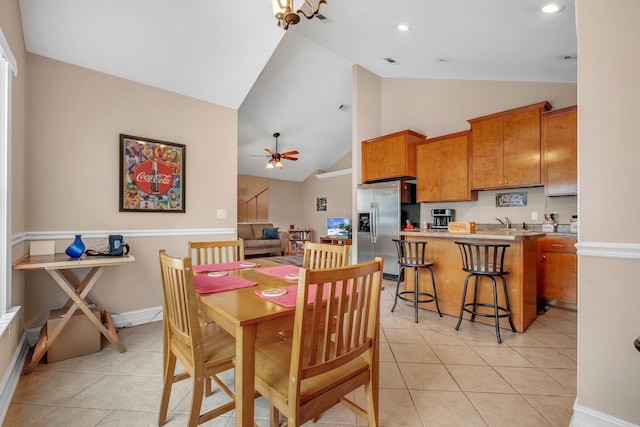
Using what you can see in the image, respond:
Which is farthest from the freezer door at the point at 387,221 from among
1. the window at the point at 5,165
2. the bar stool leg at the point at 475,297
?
the window at the point at 5,165

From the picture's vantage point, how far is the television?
27.3ft

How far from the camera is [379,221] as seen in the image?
5102 millimetres

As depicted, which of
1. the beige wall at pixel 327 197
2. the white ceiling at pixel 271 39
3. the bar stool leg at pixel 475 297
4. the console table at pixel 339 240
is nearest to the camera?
the white ceiling at pixel 271 39

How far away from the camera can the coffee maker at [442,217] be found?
4750mm

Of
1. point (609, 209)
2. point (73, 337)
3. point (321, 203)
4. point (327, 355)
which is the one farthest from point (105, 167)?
point (321, 203)

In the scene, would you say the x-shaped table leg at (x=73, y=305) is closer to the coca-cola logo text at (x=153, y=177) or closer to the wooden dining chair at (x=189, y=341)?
the coca-cola logo text at (x=153, y=177)

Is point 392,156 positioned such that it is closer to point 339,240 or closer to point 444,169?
point 444,169

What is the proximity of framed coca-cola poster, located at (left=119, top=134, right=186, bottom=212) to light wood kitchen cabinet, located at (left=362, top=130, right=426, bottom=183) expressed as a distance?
10.6 ft

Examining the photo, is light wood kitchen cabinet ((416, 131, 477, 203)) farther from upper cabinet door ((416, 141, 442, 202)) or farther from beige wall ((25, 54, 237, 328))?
beige wall ((25, 54, 237, 328))

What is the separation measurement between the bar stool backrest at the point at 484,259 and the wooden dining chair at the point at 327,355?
6.02ft

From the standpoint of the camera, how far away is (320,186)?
9.48 metres

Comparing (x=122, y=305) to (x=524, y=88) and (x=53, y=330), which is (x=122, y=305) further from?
(x=524, y=88)

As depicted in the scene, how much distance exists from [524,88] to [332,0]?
9.97 feet

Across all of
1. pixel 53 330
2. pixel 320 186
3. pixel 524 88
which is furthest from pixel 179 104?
pixel 320 186
